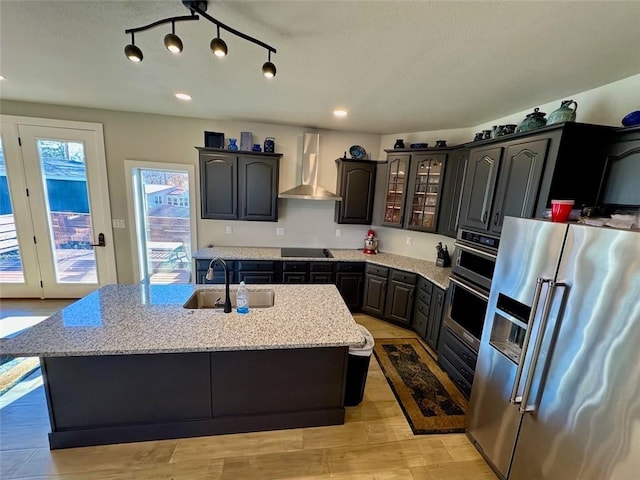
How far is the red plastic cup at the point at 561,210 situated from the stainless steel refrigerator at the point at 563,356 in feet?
0.48

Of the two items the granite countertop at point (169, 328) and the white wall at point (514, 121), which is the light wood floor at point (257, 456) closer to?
the granite countertop at point (169, 328)

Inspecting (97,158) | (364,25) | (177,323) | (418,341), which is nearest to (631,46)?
(364,25)

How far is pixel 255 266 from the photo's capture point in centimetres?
354

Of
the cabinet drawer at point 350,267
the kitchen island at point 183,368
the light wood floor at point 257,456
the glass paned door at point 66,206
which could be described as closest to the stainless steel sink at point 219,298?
the kitchen island at point 183,368

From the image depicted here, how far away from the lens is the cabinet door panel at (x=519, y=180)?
1.94 meters

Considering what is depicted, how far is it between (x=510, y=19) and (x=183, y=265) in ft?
14.7

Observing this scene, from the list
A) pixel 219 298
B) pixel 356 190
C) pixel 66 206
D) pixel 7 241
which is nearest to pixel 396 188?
pixel 356 190

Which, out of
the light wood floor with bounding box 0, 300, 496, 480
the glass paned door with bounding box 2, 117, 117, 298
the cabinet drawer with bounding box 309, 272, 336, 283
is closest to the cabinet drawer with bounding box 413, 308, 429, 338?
the cabinet drawer with bounding box 309, 272, 336, 283

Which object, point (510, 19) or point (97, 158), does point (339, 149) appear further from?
point (97, 158)

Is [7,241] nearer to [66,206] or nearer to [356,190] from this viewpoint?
[66,206]

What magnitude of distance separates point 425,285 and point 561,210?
→ 1.83m

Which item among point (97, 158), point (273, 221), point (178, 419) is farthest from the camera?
point (273, 221)

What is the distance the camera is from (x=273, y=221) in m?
3.82

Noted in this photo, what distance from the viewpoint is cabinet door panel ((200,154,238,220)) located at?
3.53m
